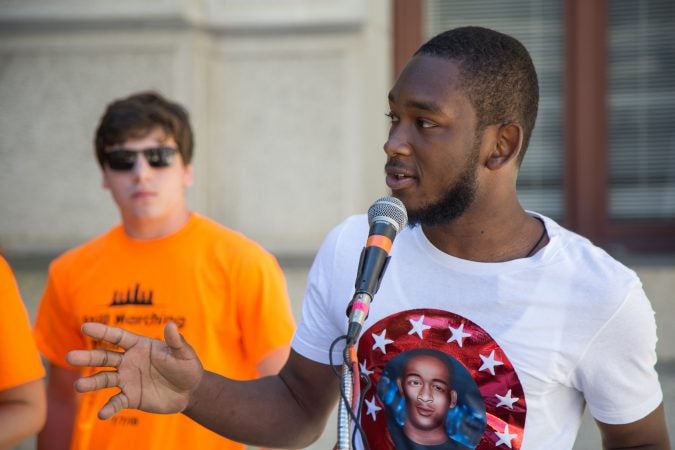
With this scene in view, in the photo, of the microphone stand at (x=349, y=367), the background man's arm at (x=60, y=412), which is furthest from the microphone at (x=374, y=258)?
the background man's arm at (x=60, y=412)

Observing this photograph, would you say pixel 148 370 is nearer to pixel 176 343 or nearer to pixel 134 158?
pixel 176 343

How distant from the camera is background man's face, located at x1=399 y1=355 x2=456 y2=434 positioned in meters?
2.41

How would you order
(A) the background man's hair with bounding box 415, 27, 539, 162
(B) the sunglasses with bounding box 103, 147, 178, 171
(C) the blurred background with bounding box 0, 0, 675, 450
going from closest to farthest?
(A) the background man's hair with bounding box 415, 27, 539, 162 < (B) the sunglasses with bounding box 103, 147, 178, 171 < (C) the blurred background with bounding box 0, 0, 675, 450

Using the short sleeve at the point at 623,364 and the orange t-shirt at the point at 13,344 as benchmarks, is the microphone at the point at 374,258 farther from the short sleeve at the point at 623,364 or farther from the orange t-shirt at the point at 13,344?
the orange t-shirt at the point at 13,344

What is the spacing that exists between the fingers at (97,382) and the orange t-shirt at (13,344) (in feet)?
2.67

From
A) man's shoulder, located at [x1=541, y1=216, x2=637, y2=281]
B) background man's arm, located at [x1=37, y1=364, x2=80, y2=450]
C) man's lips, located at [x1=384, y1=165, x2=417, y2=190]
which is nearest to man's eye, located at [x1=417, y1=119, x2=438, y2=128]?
man's lips, located at [x1=384, y1=165, x2=417, y2=190]

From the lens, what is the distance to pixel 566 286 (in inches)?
94.3

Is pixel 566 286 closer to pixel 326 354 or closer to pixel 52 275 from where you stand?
pixel 326 354

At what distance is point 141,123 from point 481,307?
2.08 m

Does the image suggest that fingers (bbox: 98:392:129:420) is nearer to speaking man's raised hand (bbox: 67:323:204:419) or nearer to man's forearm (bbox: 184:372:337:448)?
speaking man's raised hand (bbox: 67:323:204:419)

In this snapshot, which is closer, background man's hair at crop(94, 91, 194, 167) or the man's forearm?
the man's forearm

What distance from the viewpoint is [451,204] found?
2434 mm

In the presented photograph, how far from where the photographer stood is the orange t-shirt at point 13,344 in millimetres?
2998

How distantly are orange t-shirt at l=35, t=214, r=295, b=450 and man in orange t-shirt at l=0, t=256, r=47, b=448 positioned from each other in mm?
543
